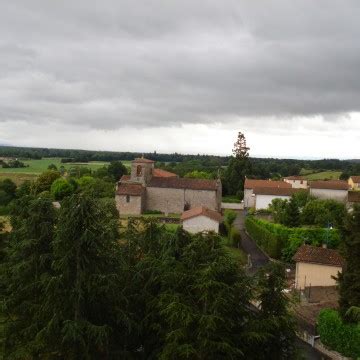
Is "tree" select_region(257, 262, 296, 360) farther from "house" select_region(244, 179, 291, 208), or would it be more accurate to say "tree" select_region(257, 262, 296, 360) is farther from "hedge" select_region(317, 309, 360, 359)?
"house" select_region(244, 179, 291, 208)

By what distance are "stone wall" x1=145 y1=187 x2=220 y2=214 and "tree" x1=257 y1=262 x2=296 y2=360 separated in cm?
4422

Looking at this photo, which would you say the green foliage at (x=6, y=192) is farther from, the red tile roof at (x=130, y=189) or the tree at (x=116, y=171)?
the tree at (x=116, y=171)

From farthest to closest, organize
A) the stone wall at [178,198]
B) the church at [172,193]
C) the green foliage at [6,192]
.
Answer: the green foliage at [6,192], the stone wall at [178,198], the church at [172,193]

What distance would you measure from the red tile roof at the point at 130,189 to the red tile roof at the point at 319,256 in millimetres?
30100

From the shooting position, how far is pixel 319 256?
3073cm

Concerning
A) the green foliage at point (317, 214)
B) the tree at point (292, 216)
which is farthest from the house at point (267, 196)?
the tree at point (292, 216)

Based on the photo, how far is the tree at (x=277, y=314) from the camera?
1443cm

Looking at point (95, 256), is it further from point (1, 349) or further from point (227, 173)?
point (227, 173)

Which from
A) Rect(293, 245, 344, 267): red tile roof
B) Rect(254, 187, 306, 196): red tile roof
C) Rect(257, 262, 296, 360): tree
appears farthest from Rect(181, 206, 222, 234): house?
Rect(257, 262, 296, 360): tree

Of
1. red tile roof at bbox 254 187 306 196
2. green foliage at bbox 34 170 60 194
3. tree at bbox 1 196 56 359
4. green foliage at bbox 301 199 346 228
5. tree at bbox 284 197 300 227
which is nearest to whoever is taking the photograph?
tree at bbox 1 196 56 359

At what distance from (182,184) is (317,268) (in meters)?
31.0

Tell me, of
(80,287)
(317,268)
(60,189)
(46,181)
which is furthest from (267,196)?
Result: (80,287)

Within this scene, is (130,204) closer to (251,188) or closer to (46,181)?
(251,188)

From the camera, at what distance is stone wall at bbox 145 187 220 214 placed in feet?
194
